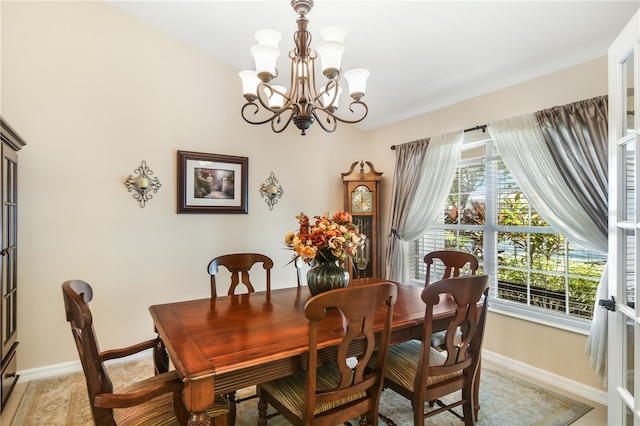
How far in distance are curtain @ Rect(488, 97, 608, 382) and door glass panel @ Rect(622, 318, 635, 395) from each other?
2.44ft

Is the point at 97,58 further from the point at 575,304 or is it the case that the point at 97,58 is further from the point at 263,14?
the point at 575,304

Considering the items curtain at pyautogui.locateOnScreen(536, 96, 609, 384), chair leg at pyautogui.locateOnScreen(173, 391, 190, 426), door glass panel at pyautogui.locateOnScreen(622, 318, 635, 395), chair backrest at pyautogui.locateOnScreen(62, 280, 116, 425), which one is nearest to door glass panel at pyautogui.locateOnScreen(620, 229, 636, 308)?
door glass panel at pyautogui.locateOnScreen(622, 318, 635, 395)

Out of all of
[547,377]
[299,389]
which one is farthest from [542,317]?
[299,389]

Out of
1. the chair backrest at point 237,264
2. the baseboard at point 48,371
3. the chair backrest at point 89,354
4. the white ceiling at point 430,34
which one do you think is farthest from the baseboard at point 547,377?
the baseboard at point 48,371

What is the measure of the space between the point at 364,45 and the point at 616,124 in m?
1.85

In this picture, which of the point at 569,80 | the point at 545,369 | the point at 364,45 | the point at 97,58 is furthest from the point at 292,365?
the point at 97,58

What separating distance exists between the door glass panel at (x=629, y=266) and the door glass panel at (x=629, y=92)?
49 centimetres

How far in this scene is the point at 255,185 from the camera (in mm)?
3725

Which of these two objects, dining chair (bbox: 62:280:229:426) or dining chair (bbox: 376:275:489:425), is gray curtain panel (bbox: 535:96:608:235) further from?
dining chair (bbox: 62:280:229:426)

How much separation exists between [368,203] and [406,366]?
2428 millimetres

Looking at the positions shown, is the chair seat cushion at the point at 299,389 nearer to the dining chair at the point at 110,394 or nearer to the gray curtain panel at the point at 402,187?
the dining chair at the point at 110,394

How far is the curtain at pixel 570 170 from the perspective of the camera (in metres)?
2.29

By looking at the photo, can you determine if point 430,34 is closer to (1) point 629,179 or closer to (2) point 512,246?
(1) point 629,179

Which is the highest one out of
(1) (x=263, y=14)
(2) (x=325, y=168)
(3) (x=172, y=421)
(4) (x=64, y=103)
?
(1) (x=263, y=14)
